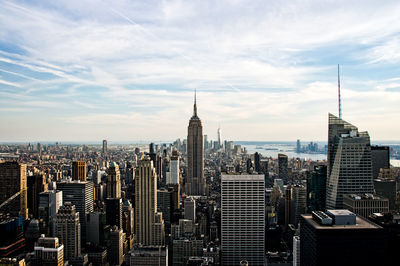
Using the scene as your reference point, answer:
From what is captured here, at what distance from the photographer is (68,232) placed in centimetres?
1638

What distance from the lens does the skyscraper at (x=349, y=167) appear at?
52.5 ft

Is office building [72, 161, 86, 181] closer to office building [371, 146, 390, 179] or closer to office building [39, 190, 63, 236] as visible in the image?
office building [39, 190, 63, 236]

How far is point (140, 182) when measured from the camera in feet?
69.9

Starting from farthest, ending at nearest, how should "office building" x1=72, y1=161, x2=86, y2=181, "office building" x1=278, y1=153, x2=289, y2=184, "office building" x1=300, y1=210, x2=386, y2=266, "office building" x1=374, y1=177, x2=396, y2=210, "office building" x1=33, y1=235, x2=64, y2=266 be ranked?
"office building" x1=278, y1=153, x2=289, y2=184
"office building" x1=72, y1=161, x2=86, y2=181
"office building" x1=374, y1=177, x2=396, y2=210
"office building" x1=33, y1=235, x2=64, y2=266
"office building" x1=300, y1=210, x2=386, y2=266

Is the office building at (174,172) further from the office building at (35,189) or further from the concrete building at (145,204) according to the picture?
the office building at (35,189)

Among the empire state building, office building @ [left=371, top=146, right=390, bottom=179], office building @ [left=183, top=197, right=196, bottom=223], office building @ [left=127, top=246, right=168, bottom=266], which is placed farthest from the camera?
the empire state building

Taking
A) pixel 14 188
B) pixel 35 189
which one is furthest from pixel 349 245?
pixel 35 189

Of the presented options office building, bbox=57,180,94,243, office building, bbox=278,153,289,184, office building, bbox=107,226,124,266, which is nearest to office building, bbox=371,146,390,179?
office building, bbox=278,153,289,184

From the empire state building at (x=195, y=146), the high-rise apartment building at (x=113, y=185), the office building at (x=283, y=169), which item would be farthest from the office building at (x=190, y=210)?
the empire state building at (x=195, y=146)

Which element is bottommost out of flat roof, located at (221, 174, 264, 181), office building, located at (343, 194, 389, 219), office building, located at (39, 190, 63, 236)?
office building, located at (39, 190, 63, 236)

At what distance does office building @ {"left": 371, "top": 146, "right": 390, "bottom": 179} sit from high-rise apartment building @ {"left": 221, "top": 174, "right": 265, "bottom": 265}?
10.7 metres

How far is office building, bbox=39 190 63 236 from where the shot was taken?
58.1 feet

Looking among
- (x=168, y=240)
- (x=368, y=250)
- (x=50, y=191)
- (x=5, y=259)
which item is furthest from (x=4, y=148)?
(x=368, y=250)

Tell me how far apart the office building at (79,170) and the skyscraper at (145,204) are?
8.15 meters
